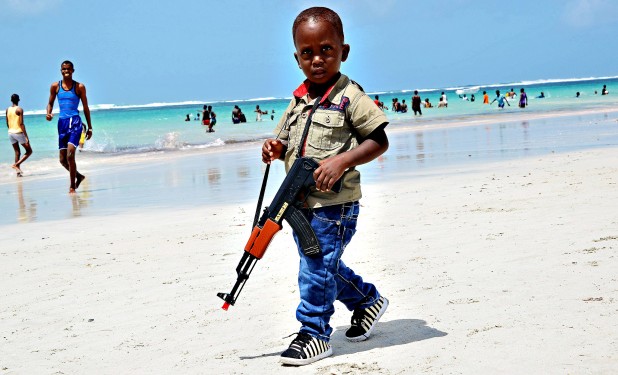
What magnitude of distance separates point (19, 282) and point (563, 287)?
3555 mm

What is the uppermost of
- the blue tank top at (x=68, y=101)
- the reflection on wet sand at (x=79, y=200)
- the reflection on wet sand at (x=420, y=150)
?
the blue tank top at (x=68, y=101)

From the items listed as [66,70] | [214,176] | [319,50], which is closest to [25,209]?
[66,70]

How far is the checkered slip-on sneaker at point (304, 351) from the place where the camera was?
3607mm

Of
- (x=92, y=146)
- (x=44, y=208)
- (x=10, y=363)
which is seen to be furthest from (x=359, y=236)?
(x=92, y=146)

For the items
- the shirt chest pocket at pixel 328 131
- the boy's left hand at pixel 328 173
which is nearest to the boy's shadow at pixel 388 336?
the boy's left hand at pixel 328 173

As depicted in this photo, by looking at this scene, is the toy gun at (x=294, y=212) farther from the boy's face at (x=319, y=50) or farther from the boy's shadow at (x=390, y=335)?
the boy's shadow at (x=390, y=335)

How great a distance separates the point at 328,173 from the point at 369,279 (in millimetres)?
1786

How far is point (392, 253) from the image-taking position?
18.9ft

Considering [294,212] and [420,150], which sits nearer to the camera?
[294,212]

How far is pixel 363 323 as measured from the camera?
3986 millimetres

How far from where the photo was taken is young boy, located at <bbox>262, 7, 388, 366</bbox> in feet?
11.8

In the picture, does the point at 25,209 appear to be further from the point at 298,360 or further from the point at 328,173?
the point at 328,173

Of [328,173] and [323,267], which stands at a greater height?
[328,173]

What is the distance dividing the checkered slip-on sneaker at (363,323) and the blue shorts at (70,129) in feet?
27.1
